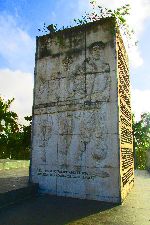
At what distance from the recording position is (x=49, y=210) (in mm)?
7137

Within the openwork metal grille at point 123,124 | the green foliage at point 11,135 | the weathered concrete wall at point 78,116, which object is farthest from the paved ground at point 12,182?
the green foliage at point 11,135

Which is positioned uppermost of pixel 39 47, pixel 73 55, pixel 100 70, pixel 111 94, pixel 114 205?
pixel 39 47

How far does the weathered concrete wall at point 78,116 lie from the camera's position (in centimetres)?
859

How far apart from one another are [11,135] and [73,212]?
19.4m

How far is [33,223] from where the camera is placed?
233 inches

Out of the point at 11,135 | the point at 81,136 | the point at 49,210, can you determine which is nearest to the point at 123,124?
the point at 81,136

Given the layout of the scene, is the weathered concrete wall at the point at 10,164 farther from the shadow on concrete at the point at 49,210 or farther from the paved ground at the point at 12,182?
the shadow on concrete at the point at 49,210

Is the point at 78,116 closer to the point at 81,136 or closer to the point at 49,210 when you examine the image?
the point at 81,136

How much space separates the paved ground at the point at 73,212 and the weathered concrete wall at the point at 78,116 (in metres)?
0.68

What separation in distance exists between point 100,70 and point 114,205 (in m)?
4.76

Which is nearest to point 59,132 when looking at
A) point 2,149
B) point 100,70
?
point 100,70

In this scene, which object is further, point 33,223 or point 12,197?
point 12,197

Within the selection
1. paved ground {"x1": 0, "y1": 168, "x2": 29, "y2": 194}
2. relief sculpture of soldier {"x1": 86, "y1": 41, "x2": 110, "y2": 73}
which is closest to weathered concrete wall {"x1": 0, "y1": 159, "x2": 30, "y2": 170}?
paved ground {"x1": 0, "y1": 168, "x2": 29, "y2": 194}

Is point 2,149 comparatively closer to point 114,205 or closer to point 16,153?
point 16,153
